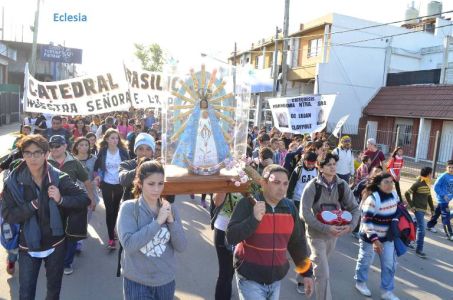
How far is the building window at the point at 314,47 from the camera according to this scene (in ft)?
74.3

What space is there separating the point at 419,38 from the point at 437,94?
7.83 meters

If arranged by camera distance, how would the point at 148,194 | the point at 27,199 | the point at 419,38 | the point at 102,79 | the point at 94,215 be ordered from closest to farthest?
the point at 148,194
the point at 27,199
the point at 94,215
the point at 102,79
the point at 419,38

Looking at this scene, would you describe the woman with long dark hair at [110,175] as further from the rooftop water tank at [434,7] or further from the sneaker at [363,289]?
the rooftop water tank at [434,7]

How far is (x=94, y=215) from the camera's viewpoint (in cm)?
736

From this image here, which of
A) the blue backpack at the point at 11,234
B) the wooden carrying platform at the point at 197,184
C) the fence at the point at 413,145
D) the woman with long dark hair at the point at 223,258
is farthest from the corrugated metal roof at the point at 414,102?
the blue backpack at the point at 11,234

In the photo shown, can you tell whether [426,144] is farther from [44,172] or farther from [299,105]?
[44,172]

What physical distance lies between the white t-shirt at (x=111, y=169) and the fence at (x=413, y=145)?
489 inches

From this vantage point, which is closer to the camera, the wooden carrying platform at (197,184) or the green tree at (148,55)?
the wooden carrying platform at (197,184)

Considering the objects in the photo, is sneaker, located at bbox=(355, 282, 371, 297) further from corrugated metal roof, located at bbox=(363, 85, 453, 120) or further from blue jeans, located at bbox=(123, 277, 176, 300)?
corrugated metal roof, located at bbox=(363, 85, 453, 120)

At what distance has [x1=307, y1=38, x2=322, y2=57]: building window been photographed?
2264cm

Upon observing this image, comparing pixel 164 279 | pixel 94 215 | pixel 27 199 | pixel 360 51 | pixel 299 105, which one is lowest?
pixel 94 215

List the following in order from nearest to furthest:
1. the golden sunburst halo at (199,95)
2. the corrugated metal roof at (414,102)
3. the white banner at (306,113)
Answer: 1. the golden sunburst halo at (199,95)
2. the white banner at (306,113)
3. the corrugated metal roof at (414,102)

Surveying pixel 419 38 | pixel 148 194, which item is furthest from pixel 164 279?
pixel 419 38

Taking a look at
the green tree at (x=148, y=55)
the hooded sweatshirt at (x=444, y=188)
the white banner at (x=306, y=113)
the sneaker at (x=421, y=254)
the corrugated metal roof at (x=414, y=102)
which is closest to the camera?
the sneaker at (x=421, y=254)
